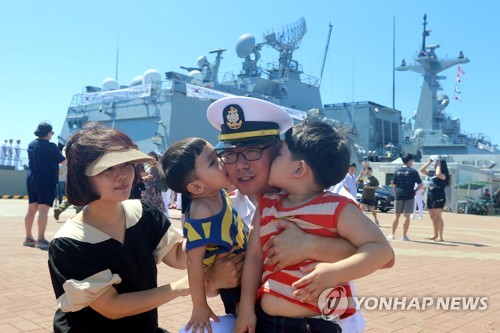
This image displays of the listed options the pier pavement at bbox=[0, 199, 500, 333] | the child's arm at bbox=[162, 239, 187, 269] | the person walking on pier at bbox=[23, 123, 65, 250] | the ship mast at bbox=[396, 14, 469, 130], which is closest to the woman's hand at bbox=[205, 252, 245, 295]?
the child's arm at bbox=[162, 239, 187, 269]

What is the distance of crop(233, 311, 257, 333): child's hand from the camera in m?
1.73

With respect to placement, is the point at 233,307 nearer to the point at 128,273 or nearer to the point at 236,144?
the point at 128,273

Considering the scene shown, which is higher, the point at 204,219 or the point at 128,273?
the point at 204,219

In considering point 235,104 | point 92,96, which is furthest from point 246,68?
point 235,104

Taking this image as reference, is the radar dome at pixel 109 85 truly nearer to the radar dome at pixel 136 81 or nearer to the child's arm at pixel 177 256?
the radar dome at pixel 136 81

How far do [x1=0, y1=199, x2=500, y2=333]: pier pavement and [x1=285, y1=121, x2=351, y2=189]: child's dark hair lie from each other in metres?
2.30

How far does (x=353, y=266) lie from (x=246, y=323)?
1.61ft

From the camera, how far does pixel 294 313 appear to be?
5.57 feet

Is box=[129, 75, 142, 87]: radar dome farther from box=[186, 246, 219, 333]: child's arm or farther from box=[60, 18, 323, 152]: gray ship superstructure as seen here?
box=[186, 246, 219, 333]: child's arm

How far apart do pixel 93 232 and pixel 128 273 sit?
24 centimetres

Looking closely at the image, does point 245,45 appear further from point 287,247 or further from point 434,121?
A: point 287,247

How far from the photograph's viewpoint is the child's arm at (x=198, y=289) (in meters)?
1.81

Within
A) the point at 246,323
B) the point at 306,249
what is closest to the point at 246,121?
the point at 306,249

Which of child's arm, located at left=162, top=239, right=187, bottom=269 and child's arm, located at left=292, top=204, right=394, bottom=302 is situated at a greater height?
child's arm, located at left=292, top=204, right=394, bottom=302
